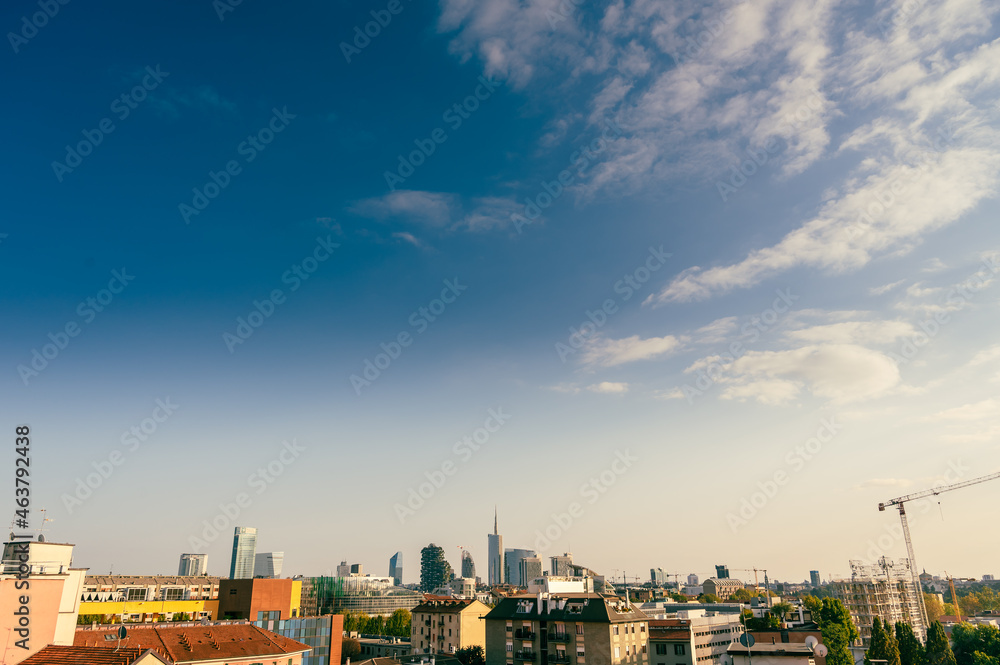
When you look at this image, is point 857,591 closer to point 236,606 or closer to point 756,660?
point 756,660

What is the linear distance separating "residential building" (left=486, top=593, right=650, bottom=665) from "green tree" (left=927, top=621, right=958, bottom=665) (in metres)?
52.4

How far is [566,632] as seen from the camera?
80.6 metres

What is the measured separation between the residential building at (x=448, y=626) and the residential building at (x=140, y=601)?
44835mm

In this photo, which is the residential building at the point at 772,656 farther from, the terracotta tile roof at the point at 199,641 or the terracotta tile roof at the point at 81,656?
the terracotta tile roof at the point at 81,656

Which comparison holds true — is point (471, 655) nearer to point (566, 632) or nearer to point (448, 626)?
point (448, 626)

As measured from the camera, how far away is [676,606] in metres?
141

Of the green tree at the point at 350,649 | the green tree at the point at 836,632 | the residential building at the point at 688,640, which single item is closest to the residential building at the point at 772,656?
the residential building at the point at 688,640

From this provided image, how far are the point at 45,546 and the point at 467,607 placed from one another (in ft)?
264

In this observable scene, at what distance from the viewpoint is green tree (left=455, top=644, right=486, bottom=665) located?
100 metres

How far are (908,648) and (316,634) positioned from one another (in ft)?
324

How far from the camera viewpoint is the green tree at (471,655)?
10012 centimetres

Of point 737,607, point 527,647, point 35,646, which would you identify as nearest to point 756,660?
point 527,647

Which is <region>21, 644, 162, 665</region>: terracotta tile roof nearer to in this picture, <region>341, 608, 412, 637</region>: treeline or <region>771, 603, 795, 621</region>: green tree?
<region>341, 608, 412, 637</region>: treeline

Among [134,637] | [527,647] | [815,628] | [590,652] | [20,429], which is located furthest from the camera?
[815,628]
